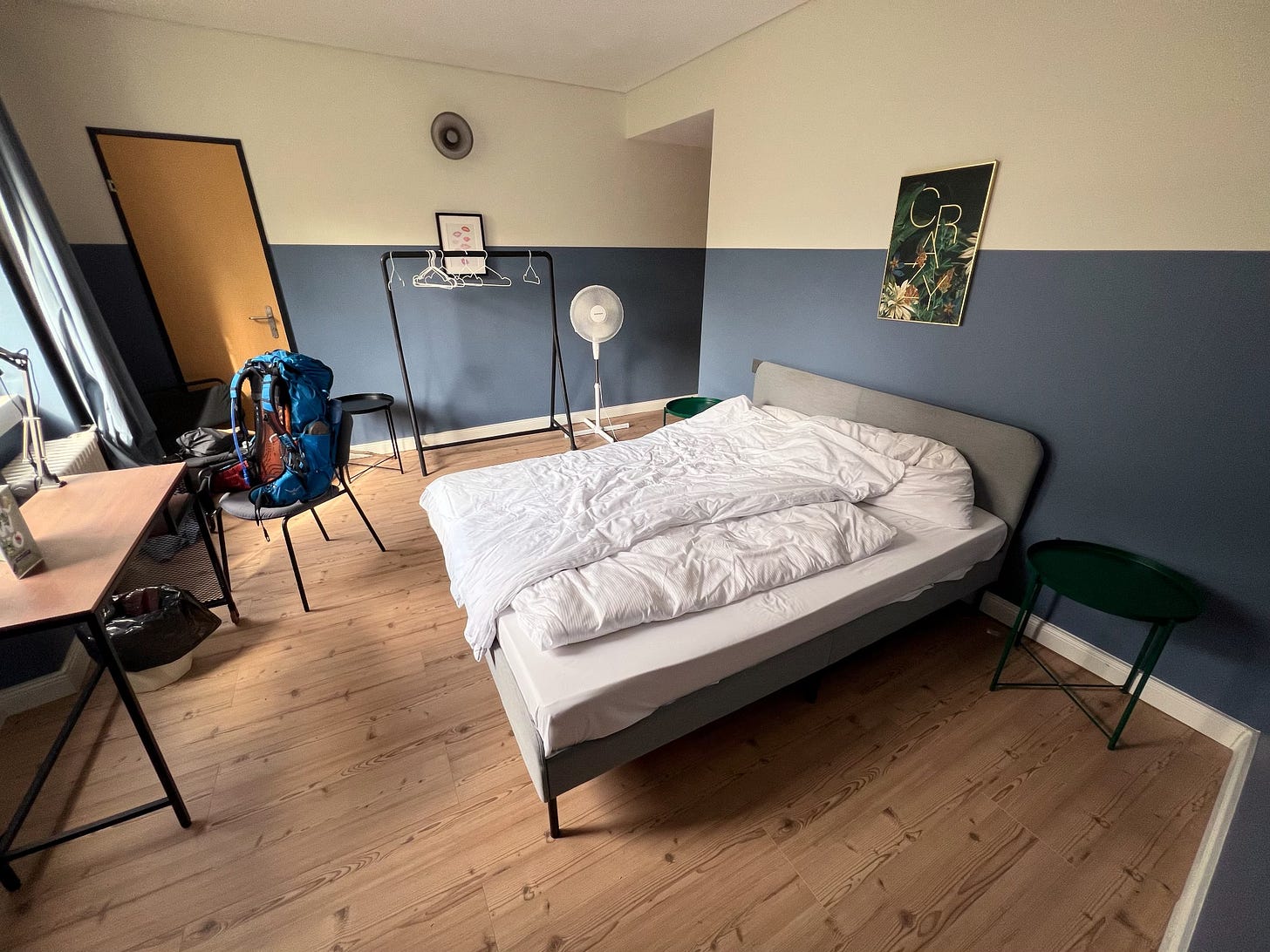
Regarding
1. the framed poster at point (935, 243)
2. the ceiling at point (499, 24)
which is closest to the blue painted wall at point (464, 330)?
the ceiling at point (499, 24)

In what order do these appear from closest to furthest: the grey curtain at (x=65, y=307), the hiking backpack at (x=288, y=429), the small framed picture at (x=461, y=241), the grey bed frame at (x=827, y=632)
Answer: the grey bed frame at (x=827, y=632), the hiking backpack at (x=288, y=429), the grey curtain at (x=65, y=307), the small framed picture at (x=461, y=241)

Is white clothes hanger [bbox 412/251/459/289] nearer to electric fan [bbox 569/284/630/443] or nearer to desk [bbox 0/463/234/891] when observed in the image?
electric fan [bbox 569/284/630/443]

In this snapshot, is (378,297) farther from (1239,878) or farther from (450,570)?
(1239,878)

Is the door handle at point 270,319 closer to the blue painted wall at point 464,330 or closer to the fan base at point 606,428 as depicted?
the blue painted wall at point 464,330

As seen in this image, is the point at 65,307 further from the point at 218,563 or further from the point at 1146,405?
the point at 1146,405

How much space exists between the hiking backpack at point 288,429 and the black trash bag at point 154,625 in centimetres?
48

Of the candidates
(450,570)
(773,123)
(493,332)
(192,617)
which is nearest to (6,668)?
(192,617)

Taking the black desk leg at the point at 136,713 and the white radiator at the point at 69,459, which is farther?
the white radiator at the point at 69,459

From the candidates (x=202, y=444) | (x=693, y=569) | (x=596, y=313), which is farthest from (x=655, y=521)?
(x=202, y=444)

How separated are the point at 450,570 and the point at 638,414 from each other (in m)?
3.47

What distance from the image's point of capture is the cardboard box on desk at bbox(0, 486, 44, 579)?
51.1 inches

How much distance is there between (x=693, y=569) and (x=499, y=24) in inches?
127

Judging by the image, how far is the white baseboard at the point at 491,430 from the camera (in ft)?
13.6

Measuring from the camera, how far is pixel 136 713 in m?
1.35
